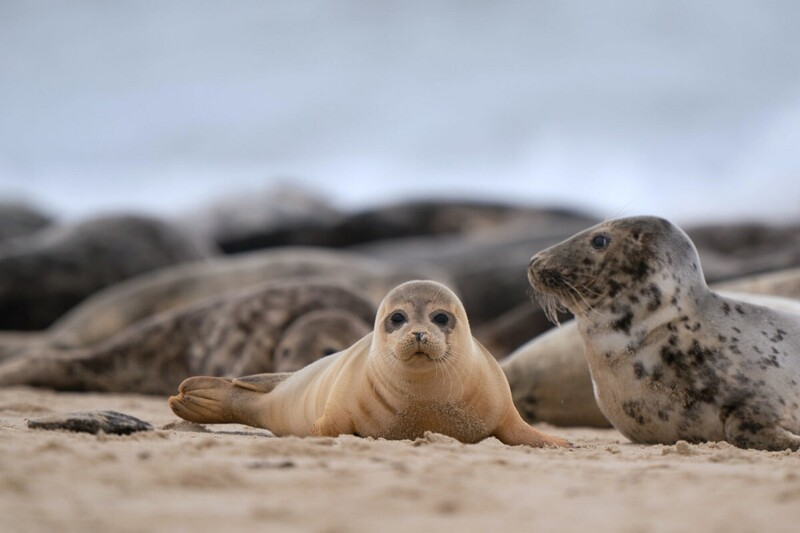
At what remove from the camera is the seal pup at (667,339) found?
382 centimetres

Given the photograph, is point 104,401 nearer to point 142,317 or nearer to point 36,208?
point 142,317

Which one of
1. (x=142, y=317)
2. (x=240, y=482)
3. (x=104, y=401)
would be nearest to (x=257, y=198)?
(x=142, y=317)

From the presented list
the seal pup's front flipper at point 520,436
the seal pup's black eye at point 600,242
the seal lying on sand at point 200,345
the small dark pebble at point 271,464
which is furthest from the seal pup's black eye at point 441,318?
the seal lying on sand at point 200,345

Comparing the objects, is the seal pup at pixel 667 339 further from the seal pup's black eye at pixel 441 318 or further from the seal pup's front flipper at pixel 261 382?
the seal pup's front flipper at pixel 261 382

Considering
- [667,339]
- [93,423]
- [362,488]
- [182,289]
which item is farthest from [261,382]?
[182,289]

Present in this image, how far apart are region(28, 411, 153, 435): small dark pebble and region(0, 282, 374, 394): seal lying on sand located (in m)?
2.66

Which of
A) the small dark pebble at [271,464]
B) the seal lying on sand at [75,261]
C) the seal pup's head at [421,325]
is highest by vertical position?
the seal lying on sand at [75,261]

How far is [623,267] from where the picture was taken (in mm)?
4078

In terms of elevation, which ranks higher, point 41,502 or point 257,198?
point 257,198

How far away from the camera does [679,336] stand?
3.98 metres

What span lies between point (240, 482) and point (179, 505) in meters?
0.24

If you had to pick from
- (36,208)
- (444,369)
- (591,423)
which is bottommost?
(591,423)

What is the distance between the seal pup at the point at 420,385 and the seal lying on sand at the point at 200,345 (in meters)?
2.26

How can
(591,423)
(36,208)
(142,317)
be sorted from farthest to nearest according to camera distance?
A: (36,208)
(142,317)
(591,423)
